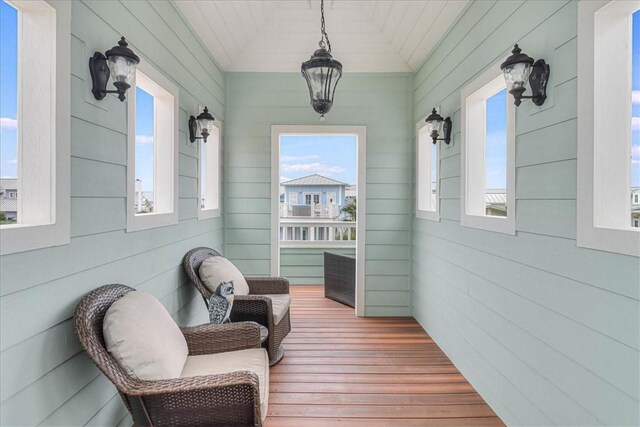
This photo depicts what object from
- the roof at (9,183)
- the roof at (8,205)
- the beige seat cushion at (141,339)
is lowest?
the beige seat cushion at (141,339)

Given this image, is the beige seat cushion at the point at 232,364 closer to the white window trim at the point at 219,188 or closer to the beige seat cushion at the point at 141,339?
the beige seat cushion at the point at 141,339

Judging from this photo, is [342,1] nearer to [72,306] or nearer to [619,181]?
[619,181]

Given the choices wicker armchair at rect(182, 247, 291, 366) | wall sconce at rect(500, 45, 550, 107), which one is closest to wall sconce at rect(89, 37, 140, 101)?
wicker armchair at rect(182, 247, 291, 366)

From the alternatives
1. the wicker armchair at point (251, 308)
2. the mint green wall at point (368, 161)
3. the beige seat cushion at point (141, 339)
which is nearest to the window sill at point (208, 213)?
the mint green wall at point (368, 161)

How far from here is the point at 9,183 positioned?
1423mm

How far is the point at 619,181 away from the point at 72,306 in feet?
8.30

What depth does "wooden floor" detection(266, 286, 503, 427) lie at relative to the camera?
2318mm

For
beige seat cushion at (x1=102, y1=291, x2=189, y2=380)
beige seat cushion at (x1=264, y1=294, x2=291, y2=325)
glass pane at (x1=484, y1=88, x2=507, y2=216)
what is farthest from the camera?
beige seat cushion at (x1=264, y1=294, x2=291, y2=325)

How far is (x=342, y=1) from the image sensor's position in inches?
146

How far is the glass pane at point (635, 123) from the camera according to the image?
4.82ft

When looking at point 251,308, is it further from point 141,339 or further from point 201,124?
point 201,124

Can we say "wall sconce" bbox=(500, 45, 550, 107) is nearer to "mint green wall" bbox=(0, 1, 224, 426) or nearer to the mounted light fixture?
the mounted light fixture

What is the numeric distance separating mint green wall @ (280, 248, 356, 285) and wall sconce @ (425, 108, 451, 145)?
3.13m

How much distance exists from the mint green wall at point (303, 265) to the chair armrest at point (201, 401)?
166 inches
